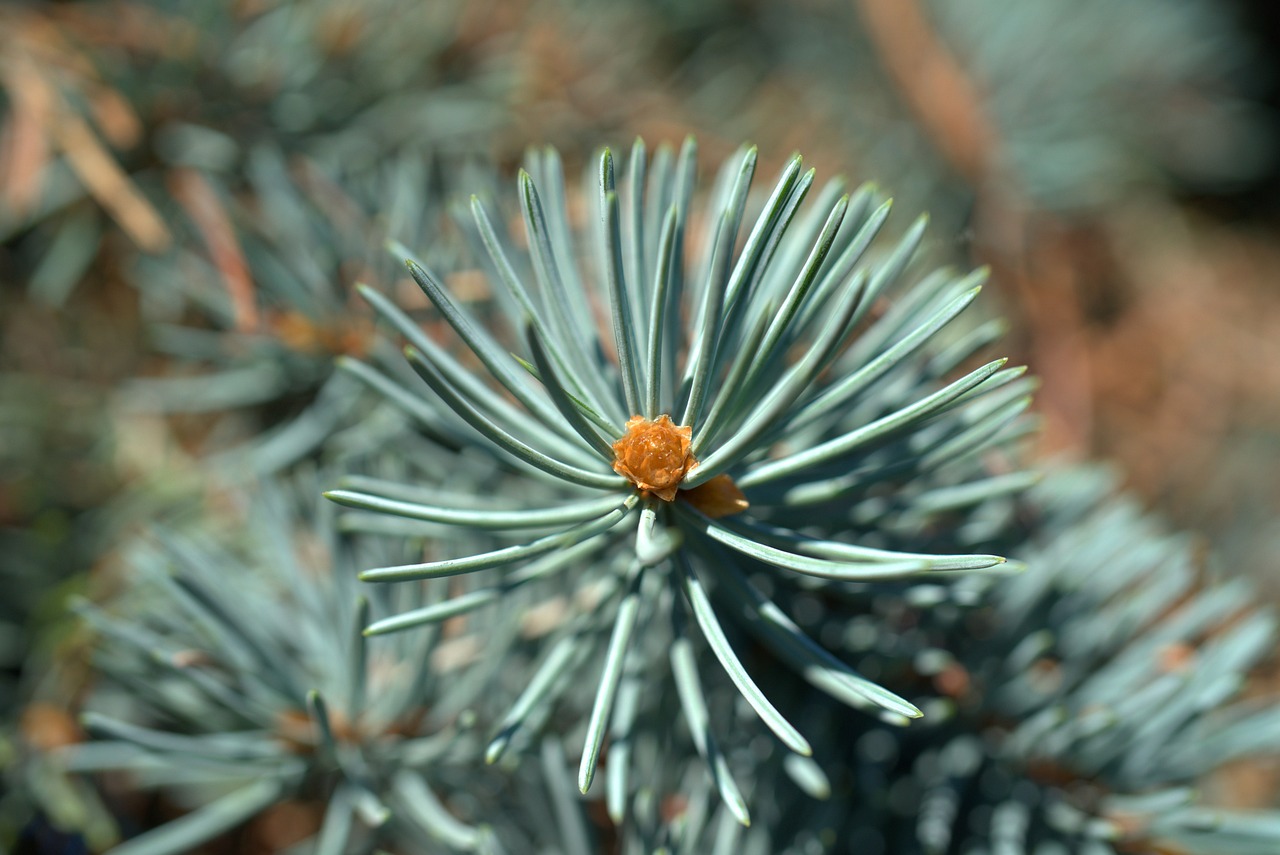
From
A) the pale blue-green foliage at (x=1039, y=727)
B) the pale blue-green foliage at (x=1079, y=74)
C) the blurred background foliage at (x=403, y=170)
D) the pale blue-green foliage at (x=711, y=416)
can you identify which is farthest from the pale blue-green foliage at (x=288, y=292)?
the pale blue-green foliage at (x=1079, y=74)

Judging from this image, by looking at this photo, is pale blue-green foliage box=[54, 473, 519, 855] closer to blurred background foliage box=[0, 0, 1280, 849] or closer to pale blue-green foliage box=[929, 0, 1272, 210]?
blurred background foliage box=[0, 0, 1280, 849]

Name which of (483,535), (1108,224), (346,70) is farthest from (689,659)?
(1108,224)

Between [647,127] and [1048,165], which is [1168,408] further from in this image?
[647,127]

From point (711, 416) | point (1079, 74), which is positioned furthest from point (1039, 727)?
point (1079, 74)

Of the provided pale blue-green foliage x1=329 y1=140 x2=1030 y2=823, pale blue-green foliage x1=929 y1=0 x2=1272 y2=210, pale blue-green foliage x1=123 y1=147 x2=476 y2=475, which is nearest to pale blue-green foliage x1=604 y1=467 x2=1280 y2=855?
pale blue-green foliage x1=329 y1=140 x2=1030 y2=823

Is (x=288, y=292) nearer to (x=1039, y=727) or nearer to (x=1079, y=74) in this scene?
(x=1039, y=727)

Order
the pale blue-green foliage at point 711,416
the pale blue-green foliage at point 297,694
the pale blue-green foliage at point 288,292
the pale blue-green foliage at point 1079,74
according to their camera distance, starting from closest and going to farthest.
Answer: the pale blue-green foliage at point 711,416
the pale blue-green foliage at point 297,694
the pale blue-green foliage at point 288,292
the pale blue-green foliage at point 1079,74

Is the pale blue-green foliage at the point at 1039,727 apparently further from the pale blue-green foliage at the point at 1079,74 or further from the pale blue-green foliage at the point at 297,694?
the pale blue-green foliage at the point at 1079,74

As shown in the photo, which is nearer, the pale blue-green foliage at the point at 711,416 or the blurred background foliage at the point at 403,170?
the pale blue-green foliage at the point at 711,416
